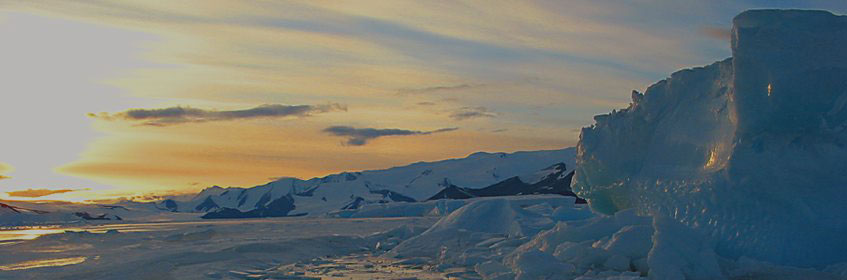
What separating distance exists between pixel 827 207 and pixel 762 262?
1462mm

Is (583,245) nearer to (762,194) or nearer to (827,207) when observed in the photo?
(762,194)

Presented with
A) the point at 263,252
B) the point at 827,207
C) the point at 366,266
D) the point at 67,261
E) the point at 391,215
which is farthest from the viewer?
the point at 391,215

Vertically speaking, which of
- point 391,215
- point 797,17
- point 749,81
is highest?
point 797,17

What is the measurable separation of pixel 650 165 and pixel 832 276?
13.6 ft

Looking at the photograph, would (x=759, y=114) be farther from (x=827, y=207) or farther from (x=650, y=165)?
(x=650, y=165)

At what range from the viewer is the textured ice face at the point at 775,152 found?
9375 mm

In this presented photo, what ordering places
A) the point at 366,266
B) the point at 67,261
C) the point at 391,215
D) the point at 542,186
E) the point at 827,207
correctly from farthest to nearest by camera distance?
the point at 542,186
the point at 391,215
the point at 67,261
the point at 366,266
the point at 827,207

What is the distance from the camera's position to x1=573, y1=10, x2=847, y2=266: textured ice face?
9375mm

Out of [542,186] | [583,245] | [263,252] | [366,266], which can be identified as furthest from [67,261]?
[542,186]

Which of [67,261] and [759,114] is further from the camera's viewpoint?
[67,261]

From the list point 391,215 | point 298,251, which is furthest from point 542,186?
point 298,251

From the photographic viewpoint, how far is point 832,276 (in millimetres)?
8406

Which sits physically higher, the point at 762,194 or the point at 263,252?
the point at 762,194

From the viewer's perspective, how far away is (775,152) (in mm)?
9961
